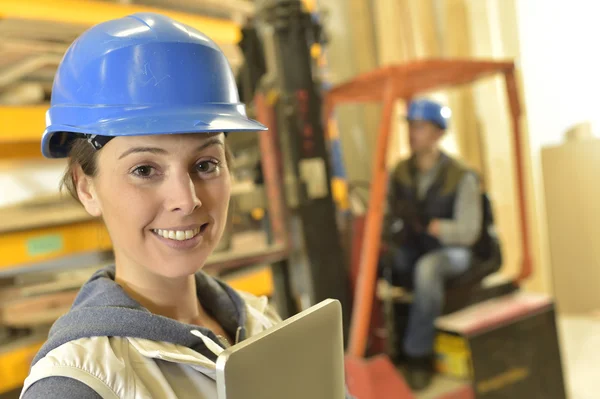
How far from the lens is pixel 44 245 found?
246 cm

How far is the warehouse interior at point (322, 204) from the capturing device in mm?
2391

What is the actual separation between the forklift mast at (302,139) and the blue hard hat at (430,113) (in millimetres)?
1107

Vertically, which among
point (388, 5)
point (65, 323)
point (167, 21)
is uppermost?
point (388, 5)

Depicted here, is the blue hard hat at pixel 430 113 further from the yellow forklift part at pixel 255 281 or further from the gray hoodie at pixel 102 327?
the gray hoodie at pixel 102 327

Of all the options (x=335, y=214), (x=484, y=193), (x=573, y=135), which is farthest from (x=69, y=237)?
(x=573, y=135)

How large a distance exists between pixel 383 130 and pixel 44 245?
1.75 metres

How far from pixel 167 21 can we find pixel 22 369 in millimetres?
1975

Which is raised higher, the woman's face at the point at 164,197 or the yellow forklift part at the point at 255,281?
the woman's face at the point at 164,197

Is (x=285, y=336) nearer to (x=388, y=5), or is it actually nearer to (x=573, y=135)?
(x=573, y=135)

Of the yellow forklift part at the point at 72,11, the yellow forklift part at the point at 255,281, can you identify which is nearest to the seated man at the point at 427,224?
the yellow forklift part at the point at 255,281

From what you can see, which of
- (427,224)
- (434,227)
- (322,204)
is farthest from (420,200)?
(322,204)

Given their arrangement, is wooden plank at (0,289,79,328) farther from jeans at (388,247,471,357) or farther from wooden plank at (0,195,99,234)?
jeans at (388,247,471,357)

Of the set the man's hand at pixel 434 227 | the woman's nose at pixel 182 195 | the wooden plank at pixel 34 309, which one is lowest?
the man's hand at pixel 434 227

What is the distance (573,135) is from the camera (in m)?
4.18
